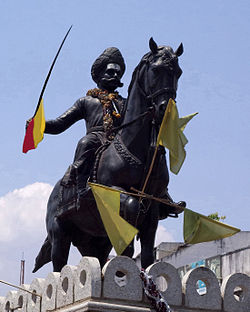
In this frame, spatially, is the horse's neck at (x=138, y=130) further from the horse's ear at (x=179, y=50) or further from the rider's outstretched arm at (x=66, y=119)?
the rider's outstretched arm at (x=66, y=119)

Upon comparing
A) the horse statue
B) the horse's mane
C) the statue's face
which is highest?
the statue's face

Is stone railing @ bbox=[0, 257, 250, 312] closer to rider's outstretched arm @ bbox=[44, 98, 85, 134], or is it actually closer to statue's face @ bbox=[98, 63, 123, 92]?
rider's outstretched arm @ bbox=[44, 98, 85, 134]

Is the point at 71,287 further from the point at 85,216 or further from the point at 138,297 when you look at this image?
the point at 85,216

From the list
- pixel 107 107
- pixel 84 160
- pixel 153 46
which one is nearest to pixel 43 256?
pixel 84 160

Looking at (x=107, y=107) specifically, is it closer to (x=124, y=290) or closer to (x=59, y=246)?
(x=59, y=246)

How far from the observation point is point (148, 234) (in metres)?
13.9

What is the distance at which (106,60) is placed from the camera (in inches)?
622

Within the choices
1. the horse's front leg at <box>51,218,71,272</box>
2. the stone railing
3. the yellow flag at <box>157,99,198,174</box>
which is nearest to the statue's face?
the yellow flag at <box>157,99,198,174</box>

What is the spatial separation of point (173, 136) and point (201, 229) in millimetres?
1518

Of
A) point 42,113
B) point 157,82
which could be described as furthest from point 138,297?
point 42,113

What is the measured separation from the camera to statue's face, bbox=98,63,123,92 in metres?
15.7

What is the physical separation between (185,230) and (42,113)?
3.67 metres

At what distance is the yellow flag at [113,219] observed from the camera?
506 inches

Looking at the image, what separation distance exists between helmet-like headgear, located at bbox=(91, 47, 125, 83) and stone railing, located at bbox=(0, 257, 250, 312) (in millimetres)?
4166
